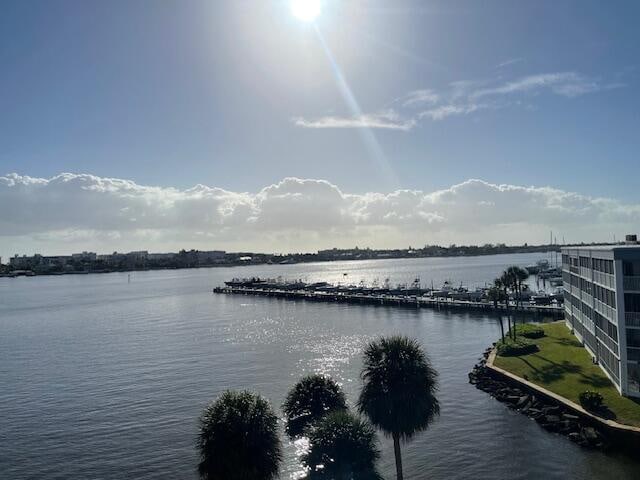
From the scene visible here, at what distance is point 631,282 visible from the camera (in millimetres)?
41125

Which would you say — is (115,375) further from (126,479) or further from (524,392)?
(524,392)

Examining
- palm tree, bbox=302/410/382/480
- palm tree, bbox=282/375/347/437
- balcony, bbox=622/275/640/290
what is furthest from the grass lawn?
palm tree, bbox=302/410/382/480

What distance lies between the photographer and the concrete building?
40688 mm

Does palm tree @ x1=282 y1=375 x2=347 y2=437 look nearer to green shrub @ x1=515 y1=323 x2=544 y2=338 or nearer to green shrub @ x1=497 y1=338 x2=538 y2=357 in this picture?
green shrub @ x1=497 y1=338 x2=538 y2=357

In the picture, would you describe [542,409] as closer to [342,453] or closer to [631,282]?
[631,282]

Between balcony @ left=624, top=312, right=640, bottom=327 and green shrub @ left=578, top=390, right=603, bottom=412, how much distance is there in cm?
626

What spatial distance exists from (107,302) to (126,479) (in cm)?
14946

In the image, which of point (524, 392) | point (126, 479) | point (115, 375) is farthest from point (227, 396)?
point (115, 375)

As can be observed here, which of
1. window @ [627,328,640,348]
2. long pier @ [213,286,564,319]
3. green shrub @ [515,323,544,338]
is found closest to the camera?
window @ [627,328,640,348]

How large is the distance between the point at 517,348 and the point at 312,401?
1417 inches

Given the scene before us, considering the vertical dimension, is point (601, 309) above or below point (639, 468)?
above

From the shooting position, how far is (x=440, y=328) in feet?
322

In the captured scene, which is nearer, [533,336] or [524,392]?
[524,392]

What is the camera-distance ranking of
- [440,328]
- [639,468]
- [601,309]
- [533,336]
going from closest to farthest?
[639,468], [601,309], [533,336], [440,328]
